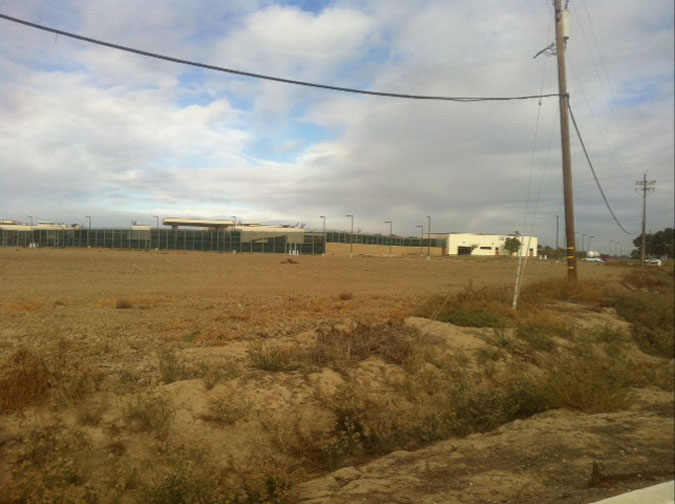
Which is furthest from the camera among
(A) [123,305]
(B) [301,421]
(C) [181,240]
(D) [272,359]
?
(C) [181,240]

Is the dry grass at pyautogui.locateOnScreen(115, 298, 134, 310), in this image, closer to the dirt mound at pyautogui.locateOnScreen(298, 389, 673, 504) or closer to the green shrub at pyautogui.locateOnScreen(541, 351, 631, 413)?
the dirt mound at pyautogui.locateOnScreen(298, 389, 673, 504)

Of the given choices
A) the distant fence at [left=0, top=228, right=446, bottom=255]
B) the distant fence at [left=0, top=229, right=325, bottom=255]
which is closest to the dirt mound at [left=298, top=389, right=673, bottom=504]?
the distant fence at [left=0, top=228, right=446, bottom=255]

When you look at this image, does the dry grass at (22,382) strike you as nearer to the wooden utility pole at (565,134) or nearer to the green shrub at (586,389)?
the green shrub at (586,389)

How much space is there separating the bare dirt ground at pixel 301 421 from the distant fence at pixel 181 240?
41.5 m

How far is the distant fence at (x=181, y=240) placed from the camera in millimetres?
62747

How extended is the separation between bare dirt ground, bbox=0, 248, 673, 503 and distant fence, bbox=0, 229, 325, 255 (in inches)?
1635

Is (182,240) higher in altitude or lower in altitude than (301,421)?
higher

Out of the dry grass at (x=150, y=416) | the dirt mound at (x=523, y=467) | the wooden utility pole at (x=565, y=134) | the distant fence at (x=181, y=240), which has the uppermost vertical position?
the wooden utility pole at (x=565, y=134)

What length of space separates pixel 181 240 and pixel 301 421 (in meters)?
72.9

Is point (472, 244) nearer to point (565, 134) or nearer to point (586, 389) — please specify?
point (565, 134)

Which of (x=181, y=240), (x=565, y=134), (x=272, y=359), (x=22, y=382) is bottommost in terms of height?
(x=272, y=359)

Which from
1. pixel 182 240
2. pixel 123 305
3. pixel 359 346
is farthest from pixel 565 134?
pixel 182 240

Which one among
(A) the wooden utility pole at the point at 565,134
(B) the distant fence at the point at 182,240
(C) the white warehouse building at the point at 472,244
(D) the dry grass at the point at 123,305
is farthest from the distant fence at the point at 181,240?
(C) the white warehouse building at the point at 472,244

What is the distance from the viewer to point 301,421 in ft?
27.8
